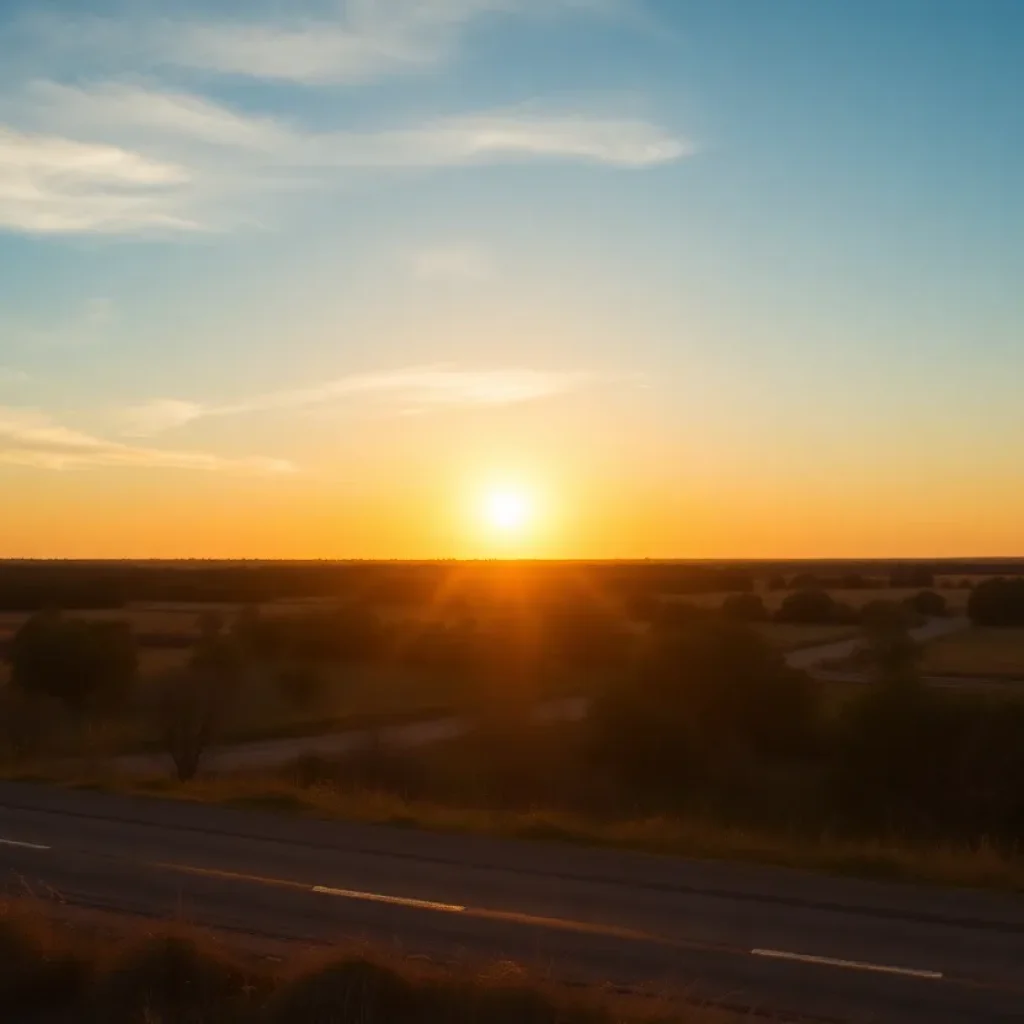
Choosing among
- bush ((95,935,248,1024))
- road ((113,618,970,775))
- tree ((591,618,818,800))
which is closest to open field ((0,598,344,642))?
road ((113,618,970,775))

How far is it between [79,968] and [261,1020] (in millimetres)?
1772

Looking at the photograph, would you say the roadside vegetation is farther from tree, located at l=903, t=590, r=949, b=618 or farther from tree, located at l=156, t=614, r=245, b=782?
tree, located at l=903, t=590, r=949, b=618

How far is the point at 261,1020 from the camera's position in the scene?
313 inches

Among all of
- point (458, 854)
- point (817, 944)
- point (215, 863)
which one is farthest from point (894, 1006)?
point (215, 863)

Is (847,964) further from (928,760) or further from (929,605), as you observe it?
(929,605)

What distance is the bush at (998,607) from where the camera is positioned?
104 metres

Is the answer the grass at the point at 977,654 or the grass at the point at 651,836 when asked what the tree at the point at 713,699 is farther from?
the grass at the point at 977,654

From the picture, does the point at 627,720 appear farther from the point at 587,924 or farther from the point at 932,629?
the point at 932,629

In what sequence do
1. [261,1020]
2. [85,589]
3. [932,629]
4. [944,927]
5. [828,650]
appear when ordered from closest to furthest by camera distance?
[261,1020] → [944,927] → [828,650] → [932,629] → [85,589]

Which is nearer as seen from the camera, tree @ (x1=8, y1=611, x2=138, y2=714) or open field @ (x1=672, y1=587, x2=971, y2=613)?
tree @ (x1=8, y1=611, x2=138, y2=714)

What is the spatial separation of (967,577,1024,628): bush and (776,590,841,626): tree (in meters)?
10.9

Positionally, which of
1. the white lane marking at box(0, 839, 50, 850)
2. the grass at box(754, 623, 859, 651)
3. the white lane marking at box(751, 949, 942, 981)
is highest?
the white lane marking at box(751, 949, 942, 981)

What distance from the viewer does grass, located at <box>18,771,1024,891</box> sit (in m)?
13.7

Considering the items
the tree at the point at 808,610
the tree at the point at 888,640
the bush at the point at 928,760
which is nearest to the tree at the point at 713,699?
the tree at the point at 888,640
